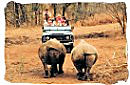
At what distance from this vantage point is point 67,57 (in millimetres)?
3094

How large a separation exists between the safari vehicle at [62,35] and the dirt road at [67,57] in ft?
0.13

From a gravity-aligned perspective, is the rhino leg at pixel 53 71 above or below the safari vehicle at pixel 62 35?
below

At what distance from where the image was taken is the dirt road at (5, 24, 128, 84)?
10.2ft

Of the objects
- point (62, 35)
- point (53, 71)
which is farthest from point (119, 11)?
point (53, 71)

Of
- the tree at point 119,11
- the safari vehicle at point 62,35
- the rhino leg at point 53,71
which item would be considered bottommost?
the rhino leg at point 53,71

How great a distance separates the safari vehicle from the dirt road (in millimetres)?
40

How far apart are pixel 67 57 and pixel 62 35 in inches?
6.4

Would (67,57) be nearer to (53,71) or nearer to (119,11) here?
(53,71)

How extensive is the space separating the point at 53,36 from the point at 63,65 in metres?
0.22

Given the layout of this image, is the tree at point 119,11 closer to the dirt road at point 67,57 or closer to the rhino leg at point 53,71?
the dirt road at point 67,57

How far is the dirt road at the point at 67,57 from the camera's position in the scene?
3098 mm

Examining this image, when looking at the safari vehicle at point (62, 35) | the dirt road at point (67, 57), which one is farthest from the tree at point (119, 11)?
the safari vehicle at point (62, 35)

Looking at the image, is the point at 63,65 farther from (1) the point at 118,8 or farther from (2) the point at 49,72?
(1) the point at 118,8
